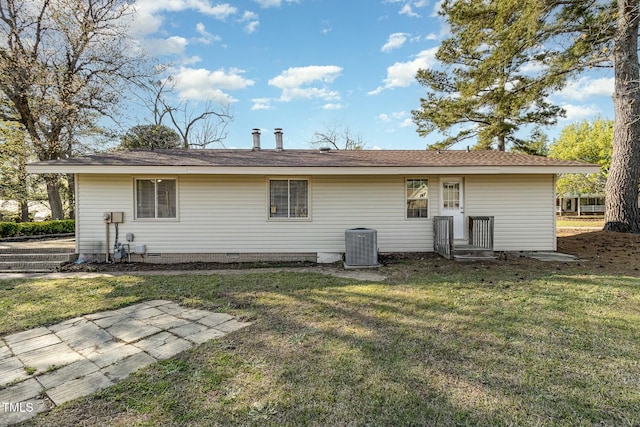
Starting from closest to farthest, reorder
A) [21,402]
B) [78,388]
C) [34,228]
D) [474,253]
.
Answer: [21,402]
[78,388]
[474,253]
[34,228]

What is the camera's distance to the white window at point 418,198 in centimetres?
800

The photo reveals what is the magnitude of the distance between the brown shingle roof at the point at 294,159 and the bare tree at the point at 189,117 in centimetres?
1576

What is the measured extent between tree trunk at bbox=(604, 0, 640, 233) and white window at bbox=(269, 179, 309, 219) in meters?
10.1

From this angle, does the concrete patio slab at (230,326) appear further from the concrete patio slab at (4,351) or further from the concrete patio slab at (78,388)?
the concrete patio slab at (4,351)

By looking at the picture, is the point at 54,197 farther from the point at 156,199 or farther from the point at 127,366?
the point at 127,366

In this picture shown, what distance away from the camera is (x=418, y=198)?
8.02m

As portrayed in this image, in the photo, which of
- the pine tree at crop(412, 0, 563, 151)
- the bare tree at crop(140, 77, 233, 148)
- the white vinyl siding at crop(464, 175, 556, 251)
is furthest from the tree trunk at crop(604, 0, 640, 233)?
the bare tree at crop(140, 77, 233, 148)

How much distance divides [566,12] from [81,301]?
1536 cm

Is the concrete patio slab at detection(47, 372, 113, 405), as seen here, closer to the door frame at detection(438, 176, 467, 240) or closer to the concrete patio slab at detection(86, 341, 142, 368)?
the concrete patio slab at detection(86, 341, 142, 368)

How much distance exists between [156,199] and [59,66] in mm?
12159

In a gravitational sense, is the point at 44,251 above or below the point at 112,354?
above

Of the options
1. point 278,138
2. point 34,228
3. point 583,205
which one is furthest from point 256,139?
point 583,205

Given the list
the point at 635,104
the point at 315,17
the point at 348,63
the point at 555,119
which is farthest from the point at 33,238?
the point at 555,119

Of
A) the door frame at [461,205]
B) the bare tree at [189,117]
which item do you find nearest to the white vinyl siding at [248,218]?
the door frame at [461,205]
